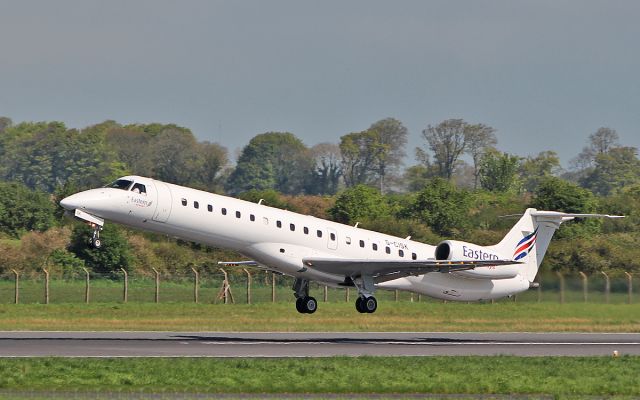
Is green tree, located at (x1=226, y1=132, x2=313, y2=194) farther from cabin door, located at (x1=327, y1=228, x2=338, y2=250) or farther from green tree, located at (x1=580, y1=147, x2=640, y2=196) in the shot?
cabin door, located at (x1=327, y1=228, x2=338, y2=250)

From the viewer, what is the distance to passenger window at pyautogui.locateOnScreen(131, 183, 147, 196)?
128 ft

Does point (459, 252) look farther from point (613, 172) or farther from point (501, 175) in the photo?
point (613, 172)

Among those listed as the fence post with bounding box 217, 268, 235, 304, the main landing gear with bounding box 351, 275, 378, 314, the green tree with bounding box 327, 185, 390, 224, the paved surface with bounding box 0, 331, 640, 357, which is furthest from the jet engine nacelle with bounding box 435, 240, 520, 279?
the green tree with bounding box 327, 185, 390, 224

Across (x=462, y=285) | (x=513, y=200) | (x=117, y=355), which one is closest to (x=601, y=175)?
(x=513, y=200)

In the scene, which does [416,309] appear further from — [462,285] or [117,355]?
[117,355]

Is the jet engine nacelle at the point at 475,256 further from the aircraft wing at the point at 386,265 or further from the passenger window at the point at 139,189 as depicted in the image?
the passenger window at the point at 139,189

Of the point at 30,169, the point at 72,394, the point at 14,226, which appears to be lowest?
the point at 72,394

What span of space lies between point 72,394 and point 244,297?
96.6ft

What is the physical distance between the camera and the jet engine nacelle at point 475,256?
4422 cm

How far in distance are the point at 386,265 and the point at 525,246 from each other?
7.22 metres

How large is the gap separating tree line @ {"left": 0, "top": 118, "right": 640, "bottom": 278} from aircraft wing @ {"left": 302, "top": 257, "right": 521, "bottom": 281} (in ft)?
46.6

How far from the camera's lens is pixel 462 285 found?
4581cm

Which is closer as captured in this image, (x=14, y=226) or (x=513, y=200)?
(x=14, y=226)

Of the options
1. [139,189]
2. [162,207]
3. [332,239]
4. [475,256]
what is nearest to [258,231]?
[332,239]
